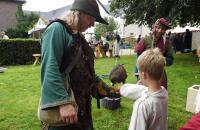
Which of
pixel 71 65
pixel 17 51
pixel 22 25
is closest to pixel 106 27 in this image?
pixel 22 25

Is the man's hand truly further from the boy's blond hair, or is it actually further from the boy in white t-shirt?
the boy's blond hair

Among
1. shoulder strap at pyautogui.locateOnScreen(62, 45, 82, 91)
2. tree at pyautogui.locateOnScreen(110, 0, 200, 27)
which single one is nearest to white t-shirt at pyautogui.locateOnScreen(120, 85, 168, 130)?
shoulder strap at pyautogui.locateOnScreen(62, 45, 82, 91)

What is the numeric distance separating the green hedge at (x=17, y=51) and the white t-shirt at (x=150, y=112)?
1678 centimetres

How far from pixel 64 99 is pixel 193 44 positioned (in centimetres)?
2814

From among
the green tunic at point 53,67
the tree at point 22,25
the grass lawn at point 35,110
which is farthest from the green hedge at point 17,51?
the green tunic at point 53,67

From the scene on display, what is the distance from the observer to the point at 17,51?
19.4 metres

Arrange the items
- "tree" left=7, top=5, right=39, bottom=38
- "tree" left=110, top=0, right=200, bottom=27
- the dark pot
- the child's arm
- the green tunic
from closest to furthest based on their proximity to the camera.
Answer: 1. the green tunic
2. the child's arm
3. the dark pot
4. "tree" left=110, top=0, right=200, bottom=27
5. "tree" left=7, top=5, right=39, bottom=38

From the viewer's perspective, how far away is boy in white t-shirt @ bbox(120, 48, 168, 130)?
2828mm

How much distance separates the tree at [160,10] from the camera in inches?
704

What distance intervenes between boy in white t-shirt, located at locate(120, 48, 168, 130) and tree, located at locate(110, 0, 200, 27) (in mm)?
15260

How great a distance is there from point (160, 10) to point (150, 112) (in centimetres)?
1631

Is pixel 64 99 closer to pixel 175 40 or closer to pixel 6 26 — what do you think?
pixel 175 40

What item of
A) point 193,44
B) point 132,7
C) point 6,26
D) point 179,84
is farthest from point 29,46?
point 6,26

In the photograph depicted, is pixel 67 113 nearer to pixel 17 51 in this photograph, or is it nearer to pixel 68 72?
pixel 68 72
